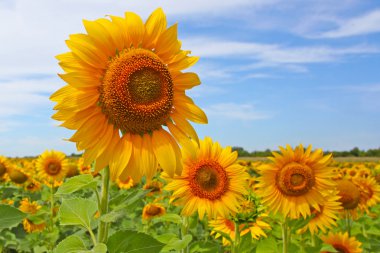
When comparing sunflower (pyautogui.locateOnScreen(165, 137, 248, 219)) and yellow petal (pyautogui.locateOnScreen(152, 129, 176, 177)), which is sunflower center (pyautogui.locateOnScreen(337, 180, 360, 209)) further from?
yellow petal (pyautogui.locateOnScreen(152, 129, 176, 177))

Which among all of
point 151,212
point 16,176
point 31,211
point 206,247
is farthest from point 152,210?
point 16,176

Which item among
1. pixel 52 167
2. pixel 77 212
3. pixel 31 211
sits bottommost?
pixel 31 211

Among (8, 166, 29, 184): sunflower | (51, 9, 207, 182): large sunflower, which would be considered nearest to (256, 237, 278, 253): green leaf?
(51, 9, 207, 182): large sunflower

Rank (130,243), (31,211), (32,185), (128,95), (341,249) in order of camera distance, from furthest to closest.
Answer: (32,185) → (31,211) → (341,249) → (128,95) → (130,243)

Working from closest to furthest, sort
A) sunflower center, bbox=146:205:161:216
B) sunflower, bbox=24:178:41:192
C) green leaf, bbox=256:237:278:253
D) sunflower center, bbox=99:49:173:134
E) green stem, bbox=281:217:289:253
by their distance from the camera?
sunflower center, bbox=99:49:173:134 < green leaf, bbox=256:237:278:253 < green stem, bbox=281:217:289:253 < sunflower center, bbox=146:205:161:216 < sunflower, bbox=24:178:41:192

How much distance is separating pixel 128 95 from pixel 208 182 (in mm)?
1693

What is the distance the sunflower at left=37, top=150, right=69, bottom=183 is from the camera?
8.62 metres

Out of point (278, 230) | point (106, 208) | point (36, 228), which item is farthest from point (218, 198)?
point (36, 228)

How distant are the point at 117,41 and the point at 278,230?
3315 millimetres

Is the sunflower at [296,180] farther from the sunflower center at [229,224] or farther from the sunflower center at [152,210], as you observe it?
the sunflower center at [152,210]

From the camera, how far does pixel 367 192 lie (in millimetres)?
6648

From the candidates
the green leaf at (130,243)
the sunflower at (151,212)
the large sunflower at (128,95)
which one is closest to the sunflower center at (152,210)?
the sunflower at (151,212)

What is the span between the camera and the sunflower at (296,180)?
408cm

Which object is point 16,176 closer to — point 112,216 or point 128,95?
point 128,95
